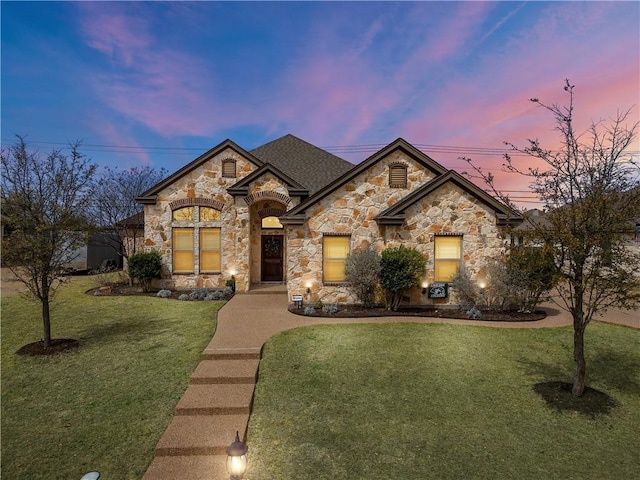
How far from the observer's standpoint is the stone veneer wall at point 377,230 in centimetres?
1259

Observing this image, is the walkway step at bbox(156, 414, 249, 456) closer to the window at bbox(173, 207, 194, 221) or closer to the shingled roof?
the window at bbox(173, 207, 194, 221)

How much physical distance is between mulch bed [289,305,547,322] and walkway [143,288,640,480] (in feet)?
1.05

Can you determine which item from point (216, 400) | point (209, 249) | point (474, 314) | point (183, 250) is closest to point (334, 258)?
point (474, 314)

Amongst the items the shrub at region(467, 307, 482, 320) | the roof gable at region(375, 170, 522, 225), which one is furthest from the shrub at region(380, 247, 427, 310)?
the shrub at region(467, 307, 482, 320)

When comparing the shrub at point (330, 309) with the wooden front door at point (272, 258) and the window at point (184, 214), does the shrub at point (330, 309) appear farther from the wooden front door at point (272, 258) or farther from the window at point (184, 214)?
the window at point (184, 214)

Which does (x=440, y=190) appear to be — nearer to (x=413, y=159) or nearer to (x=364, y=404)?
(x=413, y=159)

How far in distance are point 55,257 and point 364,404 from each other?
8.27m

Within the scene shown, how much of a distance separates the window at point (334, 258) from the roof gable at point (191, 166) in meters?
5.71

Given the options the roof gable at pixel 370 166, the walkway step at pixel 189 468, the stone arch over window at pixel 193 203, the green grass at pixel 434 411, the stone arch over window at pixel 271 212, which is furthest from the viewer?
the stone arch over window at pixel 271 212

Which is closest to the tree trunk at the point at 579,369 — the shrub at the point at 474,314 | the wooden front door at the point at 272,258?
the shrub at the point at 474,314

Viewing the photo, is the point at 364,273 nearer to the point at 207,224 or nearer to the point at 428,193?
the point at 428,193

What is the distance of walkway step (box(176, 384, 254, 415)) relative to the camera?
579cm

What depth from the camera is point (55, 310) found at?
1241cm

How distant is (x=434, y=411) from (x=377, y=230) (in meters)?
7.70
